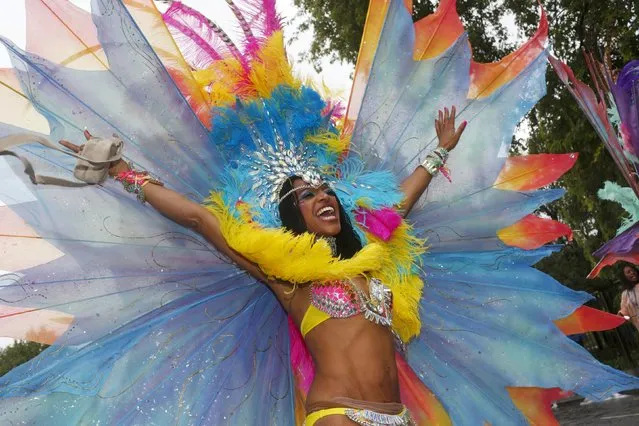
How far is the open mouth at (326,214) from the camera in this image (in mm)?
3129

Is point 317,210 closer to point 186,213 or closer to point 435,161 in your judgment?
point 186,213

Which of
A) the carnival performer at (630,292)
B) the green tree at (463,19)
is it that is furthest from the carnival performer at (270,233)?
the green tree at (463,19)

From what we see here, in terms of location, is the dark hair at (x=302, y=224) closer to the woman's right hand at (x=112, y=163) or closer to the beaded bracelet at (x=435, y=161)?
the beaded bracelet at (x=435, y=161)

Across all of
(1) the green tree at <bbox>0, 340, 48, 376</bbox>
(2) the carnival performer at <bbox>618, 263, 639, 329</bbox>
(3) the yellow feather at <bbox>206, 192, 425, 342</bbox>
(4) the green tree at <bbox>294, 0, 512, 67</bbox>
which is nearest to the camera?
(3) the yellow feather at <bbox>206, 192, 425, 342</bbox>

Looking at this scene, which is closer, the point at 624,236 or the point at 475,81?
the point at 475,81

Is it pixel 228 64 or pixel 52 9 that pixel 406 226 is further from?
pixel 52 9

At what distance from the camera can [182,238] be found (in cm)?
328

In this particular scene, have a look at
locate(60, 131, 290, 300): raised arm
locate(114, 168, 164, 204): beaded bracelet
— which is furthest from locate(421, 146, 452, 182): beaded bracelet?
locate(114, 168, 164, 204): beaded bracelet

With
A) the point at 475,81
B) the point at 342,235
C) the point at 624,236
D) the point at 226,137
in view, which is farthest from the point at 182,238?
the point at 624,236

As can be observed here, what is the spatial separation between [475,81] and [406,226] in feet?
3.31

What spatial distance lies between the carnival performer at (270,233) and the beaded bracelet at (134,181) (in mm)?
12

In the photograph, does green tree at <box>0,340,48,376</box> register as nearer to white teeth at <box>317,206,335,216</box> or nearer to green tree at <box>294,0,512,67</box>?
green tree at <box>294,0,512,67</box>

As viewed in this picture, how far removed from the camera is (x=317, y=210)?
3131mm

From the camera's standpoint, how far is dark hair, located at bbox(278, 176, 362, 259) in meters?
3.14
